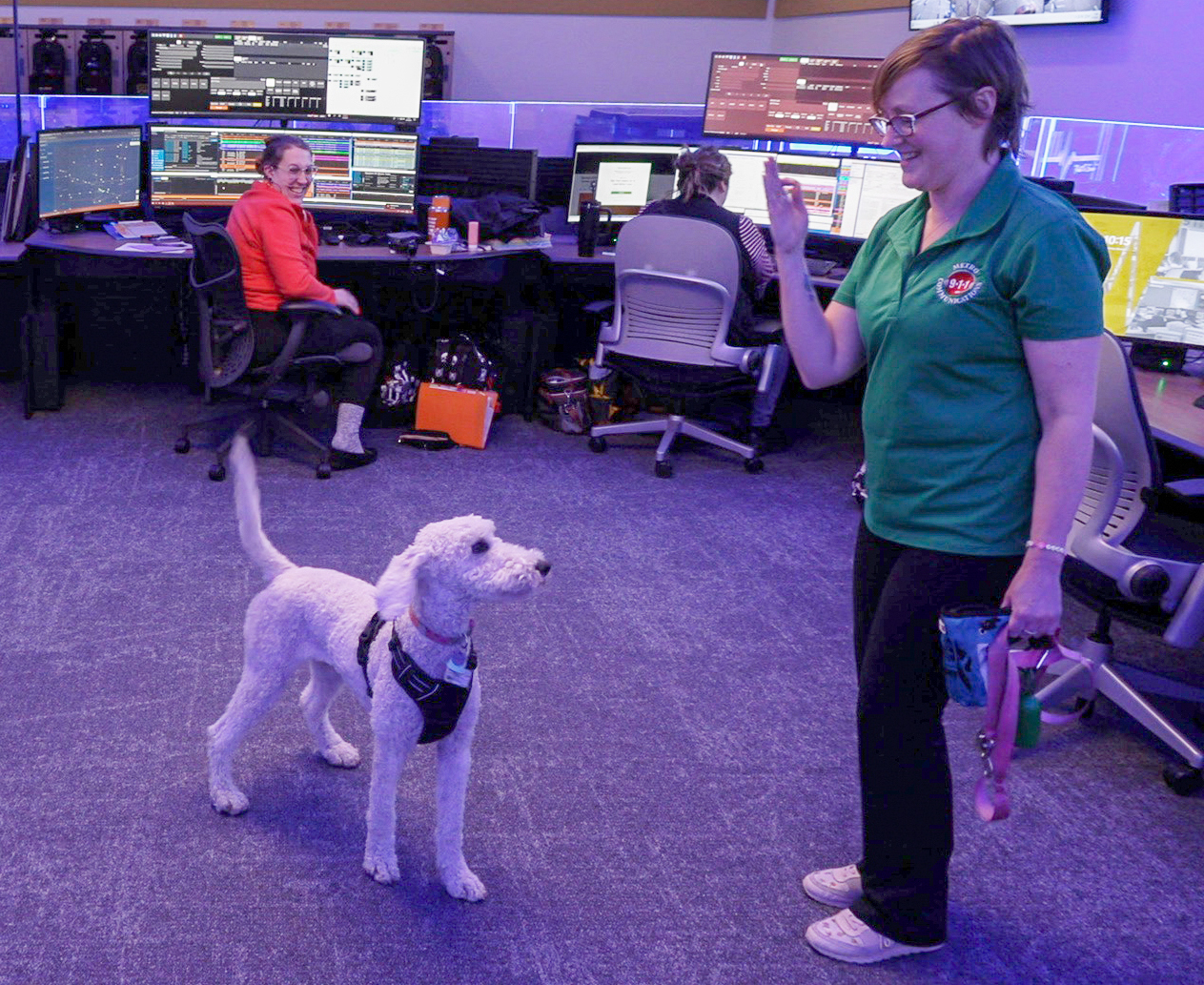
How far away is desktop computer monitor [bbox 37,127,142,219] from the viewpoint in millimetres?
4133

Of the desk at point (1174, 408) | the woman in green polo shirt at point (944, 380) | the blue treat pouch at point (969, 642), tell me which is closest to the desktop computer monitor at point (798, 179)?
the desk at point (1174, 408)

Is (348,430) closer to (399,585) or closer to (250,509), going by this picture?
(250,509)

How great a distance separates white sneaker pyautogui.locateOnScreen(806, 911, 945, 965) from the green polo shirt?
67 cm

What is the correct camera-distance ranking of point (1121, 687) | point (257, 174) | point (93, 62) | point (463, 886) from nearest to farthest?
point (463, 886), point (1121, 687), point (257, 174), point (93, 62)

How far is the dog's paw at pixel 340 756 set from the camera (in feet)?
7.31

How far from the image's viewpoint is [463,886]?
188 centimetres

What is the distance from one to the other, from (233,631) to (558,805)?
1.02 m

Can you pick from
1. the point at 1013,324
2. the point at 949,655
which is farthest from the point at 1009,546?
the point at 1013,324

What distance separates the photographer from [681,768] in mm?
2318

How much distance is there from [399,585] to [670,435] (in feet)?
8.76

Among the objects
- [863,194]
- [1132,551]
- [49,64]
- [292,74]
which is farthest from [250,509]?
[49,64]

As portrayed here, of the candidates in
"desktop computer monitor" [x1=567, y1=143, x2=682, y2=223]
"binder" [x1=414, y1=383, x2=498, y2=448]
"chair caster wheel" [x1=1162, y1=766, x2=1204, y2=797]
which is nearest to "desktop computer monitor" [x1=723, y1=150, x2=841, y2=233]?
"desktop computer monitor" [x1=567, y1=143, x2=682, y2=223]

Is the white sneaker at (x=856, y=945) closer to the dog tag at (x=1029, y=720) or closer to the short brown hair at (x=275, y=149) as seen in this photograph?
the dog tag at (x=1029, y=720)

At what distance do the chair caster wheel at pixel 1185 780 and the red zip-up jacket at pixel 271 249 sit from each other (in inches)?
110
